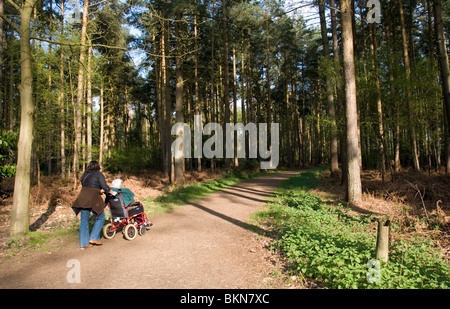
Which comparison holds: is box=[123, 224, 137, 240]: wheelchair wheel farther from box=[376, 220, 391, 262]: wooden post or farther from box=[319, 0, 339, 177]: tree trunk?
box=[319, 0, 339, 177]: tree trunk

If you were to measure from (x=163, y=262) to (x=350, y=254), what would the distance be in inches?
126

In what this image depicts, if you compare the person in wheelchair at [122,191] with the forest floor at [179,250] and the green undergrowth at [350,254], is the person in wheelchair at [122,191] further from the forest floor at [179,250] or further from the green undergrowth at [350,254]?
the green undergrowth at [350,254]

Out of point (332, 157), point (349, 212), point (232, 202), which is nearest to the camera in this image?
point (349, 212)

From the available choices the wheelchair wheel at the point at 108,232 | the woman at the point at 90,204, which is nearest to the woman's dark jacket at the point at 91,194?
the woman at the point at 90,204

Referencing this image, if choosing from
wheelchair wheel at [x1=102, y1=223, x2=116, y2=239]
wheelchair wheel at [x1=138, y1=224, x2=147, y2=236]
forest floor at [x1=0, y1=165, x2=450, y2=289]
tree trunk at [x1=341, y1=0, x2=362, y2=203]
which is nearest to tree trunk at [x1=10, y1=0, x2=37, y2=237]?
forest floor at [x1=0, y1=165, x2=450, y2=289]

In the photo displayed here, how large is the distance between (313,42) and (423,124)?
19940mm

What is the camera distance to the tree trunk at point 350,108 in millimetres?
8984

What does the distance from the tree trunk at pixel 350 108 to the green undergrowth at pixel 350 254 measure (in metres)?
1.56

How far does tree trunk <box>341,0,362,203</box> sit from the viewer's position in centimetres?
898

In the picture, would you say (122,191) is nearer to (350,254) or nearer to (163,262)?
(163,262)

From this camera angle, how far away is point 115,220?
239 inches

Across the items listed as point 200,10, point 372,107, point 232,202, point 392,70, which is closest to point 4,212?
point 232,202

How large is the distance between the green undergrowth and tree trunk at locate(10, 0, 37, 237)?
220 inches
